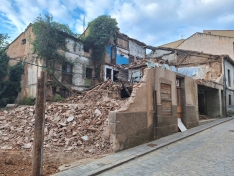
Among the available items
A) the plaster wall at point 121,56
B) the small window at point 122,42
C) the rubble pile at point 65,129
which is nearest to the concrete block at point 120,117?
the rubble pile at point 65,129

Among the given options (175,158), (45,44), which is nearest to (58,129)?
(175,158)

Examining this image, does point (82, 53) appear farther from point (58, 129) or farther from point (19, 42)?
point (58, 129)

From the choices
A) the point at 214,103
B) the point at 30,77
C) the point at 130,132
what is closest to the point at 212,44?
the point at 214,103

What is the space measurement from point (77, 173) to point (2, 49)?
750 inches

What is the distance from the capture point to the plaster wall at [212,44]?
2317 cm

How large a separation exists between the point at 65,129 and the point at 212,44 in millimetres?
23076

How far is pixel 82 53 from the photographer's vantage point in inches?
773

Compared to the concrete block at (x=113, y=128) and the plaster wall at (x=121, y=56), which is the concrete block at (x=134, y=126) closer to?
the concrete block at (x=113, y=128)

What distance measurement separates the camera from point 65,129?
7.50m

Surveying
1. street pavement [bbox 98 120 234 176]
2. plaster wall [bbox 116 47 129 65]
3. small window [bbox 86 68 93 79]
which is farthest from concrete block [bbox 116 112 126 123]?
plaster wall [bbox 116 47 129 65]

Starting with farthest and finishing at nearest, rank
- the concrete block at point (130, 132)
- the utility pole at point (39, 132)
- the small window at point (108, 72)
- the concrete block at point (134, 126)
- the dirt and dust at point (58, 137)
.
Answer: the small window at point (108, 72), the concrete block at point (134, 126), the concrete block at point (130, 132), the dirt and dust at point (58, 137), the utility pole at point (39, 132)

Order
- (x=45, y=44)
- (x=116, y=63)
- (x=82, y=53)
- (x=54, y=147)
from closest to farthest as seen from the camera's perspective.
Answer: (x=54, y=147), (x=45, y=44), (x=82, y=53), (x=116, y=63)

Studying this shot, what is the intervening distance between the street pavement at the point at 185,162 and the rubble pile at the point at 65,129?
1.65 metres

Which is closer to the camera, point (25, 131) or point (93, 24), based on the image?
point (25, 131)
